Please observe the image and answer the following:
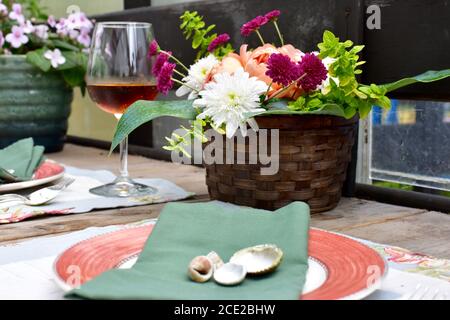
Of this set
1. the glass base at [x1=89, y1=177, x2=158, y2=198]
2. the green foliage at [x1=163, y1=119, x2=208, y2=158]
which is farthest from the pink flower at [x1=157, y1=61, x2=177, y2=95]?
the glass base at [x1=89, y1=177, x2=158, y2=198]

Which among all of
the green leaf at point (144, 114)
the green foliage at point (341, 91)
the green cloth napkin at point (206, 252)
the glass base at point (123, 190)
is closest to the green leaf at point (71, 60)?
the glass base at point (123, 190)

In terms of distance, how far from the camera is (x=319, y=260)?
23.6 inches

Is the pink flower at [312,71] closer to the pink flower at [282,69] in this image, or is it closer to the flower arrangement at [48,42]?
the pink flower at [282,69]

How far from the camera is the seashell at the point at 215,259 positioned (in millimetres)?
571

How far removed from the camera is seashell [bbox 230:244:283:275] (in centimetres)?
56

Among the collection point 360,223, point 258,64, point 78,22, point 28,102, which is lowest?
point 360,223

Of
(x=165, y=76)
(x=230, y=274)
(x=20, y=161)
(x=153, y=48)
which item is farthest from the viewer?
(x=20, y=161)

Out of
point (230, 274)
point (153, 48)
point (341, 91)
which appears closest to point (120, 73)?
point (153, 48)

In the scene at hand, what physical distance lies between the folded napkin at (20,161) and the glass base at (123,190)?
118 millimetres

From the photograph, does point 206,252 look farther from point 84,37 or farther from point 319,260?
point 84,37

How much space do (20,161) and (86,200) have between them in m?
0.18

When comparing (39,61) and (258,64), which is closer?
(258,64)

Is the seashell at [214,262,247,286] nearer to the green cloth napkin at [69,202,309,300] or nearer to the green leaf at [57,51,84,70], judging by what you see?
the green cloth napkin at [69,202,309,300]
